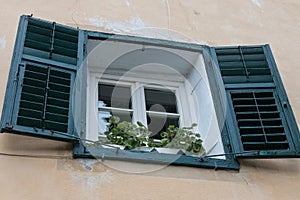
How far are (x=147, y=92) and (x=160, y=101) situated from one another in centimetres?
Answer: 13

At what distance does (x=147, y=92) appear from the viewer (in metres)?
4.38

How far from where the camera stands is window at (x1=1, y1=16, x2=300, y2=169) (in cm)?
346

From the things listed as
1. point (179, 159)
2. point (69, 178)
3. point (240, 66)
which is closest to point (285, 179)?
point (179, 159)

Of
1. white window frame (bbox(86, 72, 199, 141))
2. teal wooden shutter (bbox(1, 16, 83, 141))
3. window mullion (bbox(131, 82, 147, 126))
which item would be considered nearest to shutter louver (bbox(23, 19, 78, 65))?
teal wooden shutter (bbox(1, 16, 83, 141))

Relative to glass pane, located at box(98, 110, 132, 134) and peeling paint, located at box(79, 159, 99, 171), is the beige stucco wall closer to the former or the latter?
peeling paint, located at box(79, 159, 99, 171)

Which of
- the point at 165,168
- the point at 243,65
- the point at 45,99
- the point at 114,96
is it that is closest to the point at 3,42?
the point at 45,99

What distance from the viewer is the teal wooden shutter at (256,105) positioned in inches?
144

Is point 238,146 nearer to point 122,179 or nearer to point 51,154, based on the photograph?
point 122,179

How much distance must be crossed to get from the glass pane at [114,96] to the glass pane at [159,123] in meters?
0.21

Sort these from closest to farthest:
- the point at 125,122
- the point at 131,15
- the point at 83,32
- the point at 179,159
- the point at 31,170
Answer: the point at 31,170 → the point at 179,159 → the point at 125,122 → the point at 83,32 → the point at 131,15

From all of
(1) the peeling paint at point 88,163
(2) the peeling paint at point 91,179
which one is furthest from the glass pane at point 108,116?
(2) the peeling paint at point 91,179

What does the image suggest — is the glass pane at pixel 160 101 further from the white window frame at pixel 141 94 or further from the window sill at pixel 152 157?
the window sill at pixel 152 157

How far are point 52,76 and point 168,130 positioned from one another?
3.03 ft

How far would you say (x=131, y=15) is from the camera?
15.3 ft
